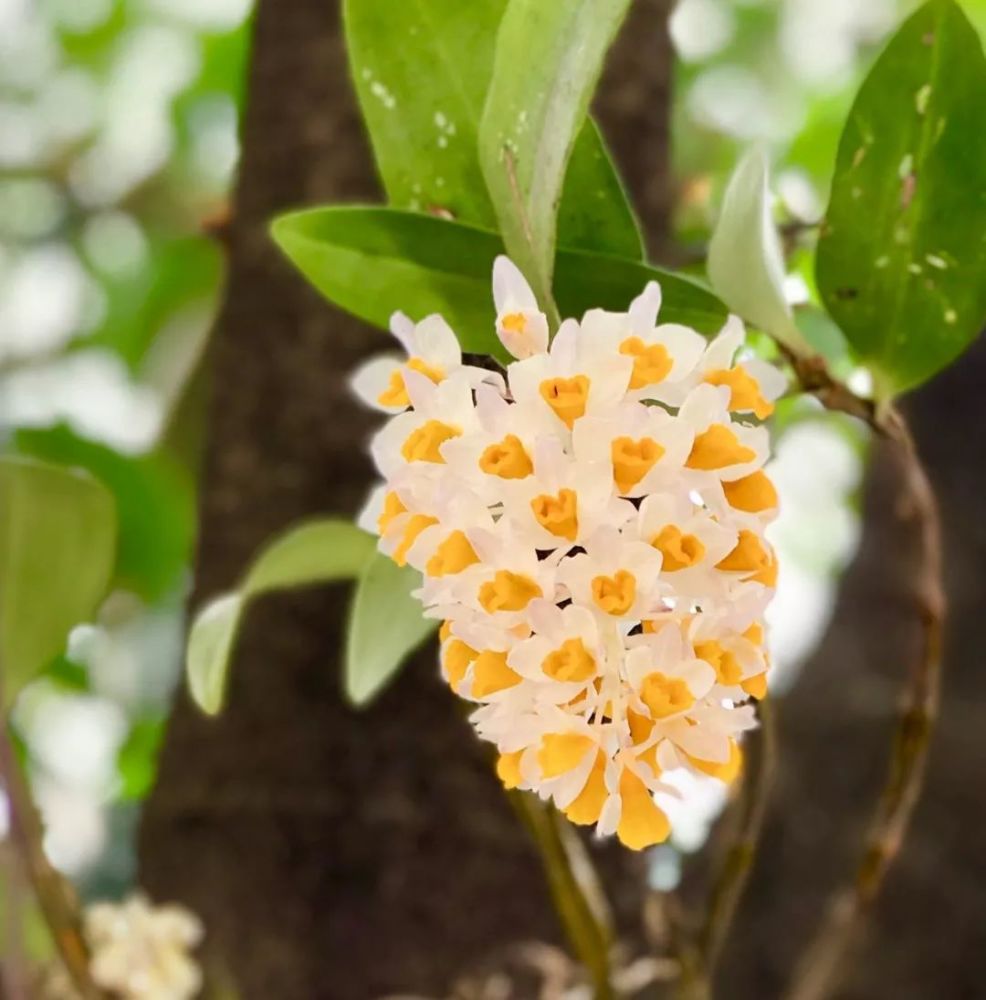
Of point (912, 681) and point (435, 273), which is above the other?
point (435, 273)

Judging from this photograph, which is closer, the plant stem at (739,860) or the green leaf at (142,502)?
the plant stem at (739,860)

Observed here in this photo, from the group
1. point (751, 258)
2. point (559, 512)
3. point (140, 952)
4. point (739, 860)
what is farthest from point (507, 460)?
point (140, 952)

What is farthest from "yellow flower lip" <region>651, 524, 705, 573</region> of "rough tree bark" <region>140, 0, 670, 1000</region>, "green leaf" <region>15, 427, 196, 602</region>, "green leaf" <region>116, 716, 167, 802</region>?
"green leaf" <region>116, 716, 167, 802</region>

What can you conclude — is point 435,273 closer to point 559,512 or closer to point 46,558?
point 559,512

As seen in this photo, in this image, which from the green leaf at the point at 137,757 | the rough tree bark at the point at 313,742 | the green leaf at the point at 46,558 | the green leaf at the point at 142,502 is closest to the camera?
the green leaf at the point at 46,558

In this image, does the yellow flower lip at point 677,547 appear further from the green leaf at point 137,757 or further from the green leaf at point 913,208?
the green leaf at point 137,757

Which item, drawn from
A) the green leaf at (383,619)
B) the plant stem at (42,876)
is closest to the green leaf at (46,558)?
the plant stem at (42,876)
